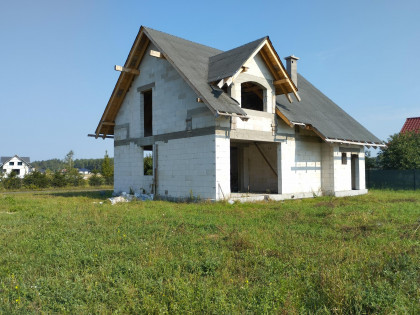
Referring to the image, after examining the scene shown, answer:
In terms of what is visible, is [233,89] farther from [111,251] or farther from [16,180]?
[16,180]

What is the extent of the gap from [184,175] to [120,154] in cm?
Answer: 623

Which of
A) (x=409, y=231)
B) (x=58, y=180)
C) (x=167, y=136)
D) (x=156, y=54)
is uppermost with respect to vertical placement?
(x=156, y=54)

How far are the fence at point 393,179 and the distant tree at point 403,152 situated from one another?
45.1 inches

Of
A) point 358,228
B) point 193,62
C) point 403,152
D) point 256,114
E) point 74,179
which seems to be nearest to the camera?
point 358,228

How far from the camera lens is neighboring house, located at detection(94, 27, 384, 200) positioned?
48.1 feet

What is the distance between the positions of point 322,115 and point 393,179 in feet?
25.6

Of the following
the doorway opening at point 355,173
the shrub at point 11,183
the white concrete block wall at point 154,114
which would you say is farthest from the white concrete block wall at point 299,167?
the shrub at point 11,183

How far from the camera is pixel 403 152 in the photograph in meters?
24.0

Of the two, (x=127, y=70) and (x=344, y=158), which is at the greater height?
(x=127, y=70)

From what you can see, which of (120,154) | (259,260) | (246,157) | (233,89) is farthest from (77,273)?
(246,157)

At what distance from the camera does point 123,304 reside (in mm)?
4172

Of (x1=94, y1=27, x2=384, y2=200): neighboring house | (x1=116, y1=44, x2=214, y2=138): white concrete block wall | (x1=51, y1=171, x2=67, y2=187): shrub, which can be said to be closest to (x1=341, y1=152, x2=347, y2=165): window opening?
(x1=94, y1=27, x2=384, y2=200): neighboring house

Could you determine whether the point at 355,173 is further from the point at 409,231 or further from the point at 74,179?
the point at 74,179

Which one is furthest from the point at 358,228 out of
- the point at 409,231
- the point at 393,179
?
the point at 393,179
